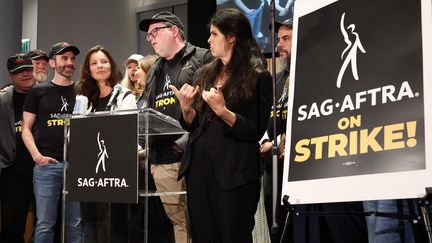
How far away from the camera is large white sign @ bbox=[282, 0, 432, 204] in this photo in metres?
1.79

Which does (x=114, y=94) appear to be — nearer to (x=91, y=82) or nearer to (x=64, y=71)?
(x=91, y=82)

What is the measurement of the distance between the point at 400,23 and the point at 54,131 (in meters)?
2.57

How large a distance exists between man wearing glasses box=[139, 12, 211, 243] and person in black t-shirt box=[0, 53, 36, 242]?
156cm

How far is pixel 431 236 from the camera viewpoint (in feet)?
5.61

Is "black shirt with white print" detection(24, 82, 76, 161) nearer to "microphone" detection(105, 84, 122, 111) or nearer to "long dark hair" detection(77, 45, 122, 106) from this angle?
"long dark hair" detection(77, 45, 122, 106)

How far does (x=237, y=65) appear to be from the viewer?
2561 mm

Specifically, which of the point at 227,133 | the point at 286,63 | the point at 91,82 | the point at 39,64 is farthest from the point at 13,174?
the point at 227,133

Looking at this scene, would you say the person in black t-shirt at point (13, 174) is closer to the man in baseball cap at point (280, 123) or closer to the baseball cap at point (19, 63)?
the baseball cap at point (19, 63)

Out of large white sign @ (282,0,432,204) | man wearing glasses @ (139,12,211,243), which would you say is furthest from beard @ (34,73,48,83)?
large white sign @ (282,0,432,204)

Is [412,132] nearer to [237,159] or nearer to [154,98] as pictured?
[237,159]

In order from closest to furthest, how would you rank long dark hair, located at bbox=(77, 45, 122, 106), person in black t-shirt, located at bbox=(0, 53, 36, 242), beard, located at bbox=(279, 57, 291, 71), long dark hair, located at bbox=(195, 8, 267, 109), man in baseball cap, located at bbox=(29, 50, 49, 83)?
long dark hair, located at bbox=(195, 8, 267, 109) < beard, located at bbox=(279, 57, 291, 71) < long dark hair, located at bbox=(77, 45, 122, 106) < person in black t-shirt, located at bbox=(0, 53, 36, 242) < man in baseball cap, located at bbox=(29, 50, 49, 83)

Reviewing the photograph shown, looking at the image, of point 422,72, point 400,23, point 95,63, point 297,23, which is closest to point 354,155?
point 422,72

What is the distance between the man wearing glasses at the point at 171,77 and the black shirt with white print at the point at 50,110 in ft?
2.56

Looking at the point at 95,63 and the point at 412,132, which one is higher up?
the point at 95,63
